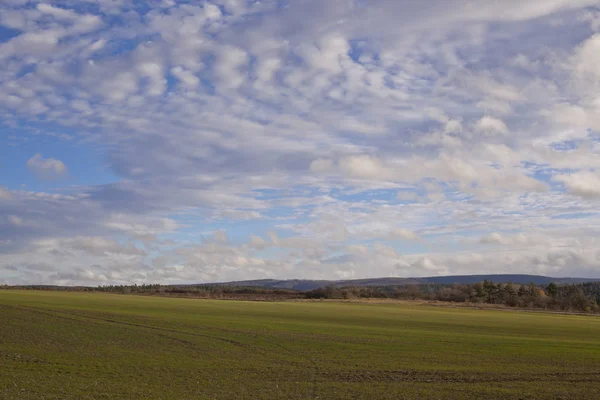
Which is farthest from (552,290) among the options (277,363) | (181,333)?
(277,363)

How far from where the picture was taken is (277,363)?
3136 centimetres

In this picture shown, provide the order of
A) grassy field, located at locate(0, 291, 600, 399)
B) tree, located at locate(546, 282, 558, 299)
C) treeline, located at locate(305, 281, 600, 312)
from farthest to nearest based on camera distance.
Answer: tree, located at locate(546, 282, 558, 299) < treeline, located at locate(305, 281, 600, 312) < grassy field, located at locate(0, 291, 600, 399)

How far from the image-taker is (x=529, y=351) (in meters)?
40.4

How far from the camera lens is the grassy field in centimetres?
2333

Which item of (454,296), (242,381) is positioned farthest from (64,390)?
(454,296)

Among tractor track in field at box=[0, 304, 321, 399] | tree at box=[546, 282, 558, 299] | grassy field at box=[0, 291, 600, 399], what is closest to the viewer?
grassy field at box=[0, 291, 600, 399]

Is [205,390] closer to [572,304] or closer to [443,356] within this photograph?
[443,356]

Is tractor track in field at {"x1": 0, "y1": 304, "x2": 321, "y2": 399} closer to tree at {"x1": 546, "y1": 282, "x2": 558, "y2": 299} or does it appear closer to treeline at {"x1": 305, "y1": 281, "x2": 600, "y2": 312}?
treeline at {"x1": 305, "y1": 281, "x2": 600, "y2": 312}

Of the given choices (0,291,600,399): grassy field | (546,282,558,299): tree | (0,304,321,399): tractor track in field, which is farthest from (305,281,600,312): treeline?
(0,304,321,399): tractor track in field

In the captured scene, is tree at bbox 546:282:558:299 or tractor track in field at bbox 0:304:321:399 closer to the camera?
tractor track in field at bbox 0:304:321:399

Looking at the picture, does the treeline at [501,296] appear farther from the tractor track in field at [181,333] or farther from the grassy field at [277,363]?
the tractor track in field at [181,333]

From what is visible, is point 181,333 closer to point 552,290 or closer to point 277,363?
point 277,363

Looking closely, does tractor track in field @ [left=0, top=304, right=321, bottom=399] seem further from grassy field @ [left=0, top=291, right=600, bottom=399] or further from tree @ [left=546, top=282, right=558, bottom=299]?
tree @ [left=546, top=282, right=558, bottom=299]

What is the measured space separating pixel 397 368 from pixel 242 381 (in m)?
9.12
